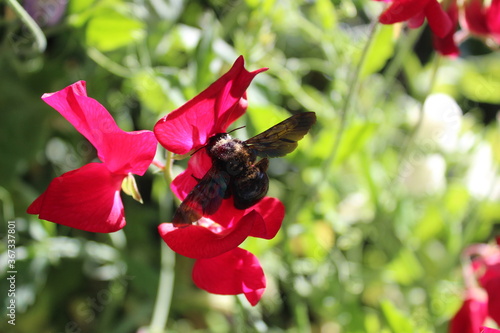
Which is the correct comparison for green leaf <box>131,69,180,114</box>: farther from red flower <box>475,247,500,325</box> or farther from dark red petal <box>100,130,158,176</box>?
red flower <box>475,247,500,325</box>

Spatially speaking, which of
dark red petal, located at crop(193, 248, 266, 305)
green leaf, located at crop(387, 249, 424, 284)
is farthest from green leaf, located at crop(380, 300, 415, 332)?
dark red petal, located at crop(193, 248, 266, 305)

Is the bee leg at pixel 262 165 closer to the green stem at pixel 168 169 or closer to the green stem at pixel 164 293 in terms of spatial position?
the green stem at pixel 168 169

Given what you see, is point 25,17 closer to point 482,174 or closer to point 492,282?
point 492,282

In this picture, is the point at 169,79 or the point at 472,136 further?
the point at 472,136

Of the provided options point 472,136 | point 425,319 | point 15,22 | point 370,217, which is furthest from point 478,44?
point 15,22

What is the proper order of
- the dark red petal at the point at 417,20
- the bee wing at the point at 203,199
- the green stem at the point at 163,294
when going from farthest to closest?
the green stem at the point at 163,294, the dark red petal at the point at 417,20, the bee wing at the point at 203,199

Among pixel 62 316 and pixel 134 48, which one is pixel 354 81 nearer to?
pixel 134 48

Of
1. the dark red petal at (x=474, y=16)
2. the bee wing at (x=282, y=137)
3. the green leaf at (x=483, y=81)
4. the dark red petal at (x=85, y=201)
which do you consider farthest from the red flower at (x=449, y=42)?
the green leaf at (x=483, y=81)
